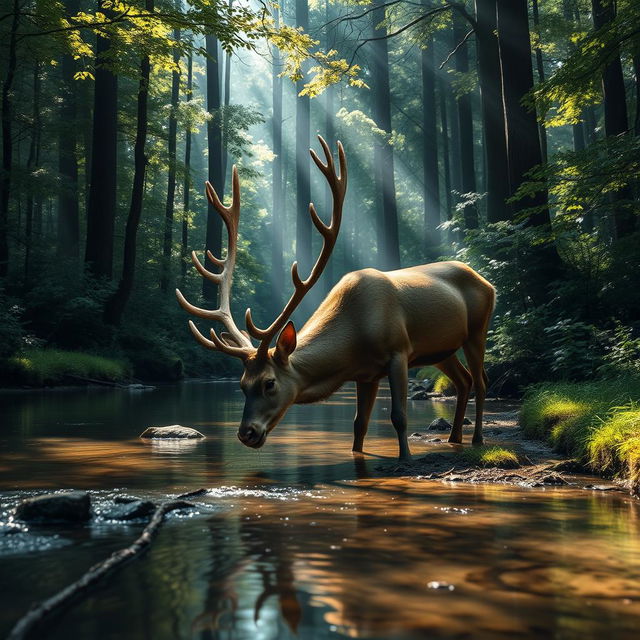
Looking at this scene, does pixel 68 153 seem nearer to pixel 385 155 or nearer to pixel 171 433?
pixel 385 155

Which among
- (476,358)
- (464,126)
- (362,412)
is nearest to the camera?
(362,412)

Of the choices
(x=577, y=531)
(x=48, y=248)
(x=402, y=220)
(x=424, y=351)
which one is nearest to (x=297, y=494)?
(x=577, y=531)

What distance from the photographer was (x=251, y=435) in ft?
21.2

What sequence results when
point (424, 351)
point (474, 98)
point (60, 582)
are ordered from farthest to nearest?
point (474, 98) → point (424, 351) → point (60, 582)

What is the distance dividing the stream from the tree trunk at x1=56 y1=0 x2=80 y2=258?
19.2m

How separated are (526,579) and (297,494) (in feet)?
7.69

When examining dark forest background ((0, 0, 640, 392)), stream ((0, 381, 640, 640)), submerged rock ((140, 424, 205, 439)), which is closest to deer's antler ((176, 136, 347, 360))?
stream ((0, 381, 640, 640))

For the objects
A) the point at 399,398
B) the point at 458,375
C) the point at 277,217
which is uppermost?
the point at 277,217

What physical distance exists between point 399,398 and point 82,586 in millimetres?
4698

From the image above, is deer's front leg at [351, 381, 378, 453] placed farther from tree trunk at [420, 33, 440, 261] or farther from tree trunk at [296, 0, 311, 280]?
tree trunk at [296, 0, 311, 280]

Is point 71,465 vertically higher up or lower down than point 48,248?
lower down

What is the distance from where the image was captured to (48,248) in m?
23.1

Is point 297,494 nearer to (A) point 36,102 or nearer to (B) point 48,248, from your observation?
(B) point 48,248

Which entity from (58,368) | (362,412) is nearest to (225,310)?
(362,412)
